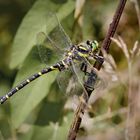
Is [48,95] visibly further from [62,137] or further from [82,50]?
[82,50]

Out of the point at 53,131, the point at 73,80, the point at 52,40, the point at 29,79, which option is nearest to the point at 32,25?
the point at 52,40

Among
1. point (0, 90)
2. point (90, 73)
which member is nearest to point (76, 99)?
point (90, 73)

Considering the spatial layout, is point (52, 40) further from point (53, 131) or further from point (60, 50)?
point (53, 131)

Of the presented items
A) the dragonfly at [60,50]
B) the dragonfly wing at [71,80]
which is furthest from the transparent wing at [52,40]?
the dragonfly wing at [71,80]

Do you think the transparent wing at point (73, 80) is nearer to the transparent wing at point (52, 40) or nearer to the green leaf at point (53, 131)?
the transparent wing at point (52, 40)

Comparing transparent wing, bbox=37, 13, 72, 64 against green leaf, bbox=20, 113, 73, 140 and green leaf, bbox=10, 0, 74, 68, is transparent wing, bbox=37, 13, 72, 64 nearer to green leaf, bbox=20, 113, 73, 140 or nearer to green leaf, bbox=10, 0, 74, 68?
green leaf, bbox=10, 0, 74, 68

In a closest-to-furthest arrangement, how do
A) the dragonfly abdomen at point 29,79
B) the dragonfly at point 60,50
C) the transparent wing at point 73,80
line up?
1. the transparent wing at point 73,80
2. the dragonfly at point 60,50
3. the dragonfly abdomen at point 29,79
